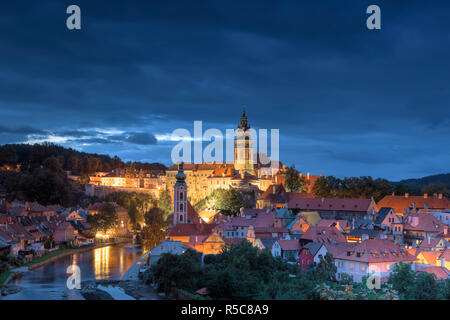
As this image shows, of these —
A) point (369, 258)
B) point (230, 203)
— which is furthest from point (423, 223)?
point (230, 203)

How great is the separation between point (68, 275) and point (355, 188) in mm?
38662

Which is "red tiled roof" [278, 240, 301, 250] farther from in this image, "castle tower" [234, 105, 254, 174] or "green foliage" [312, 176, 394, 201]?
"castle tower" [234, 105, 254, 174]

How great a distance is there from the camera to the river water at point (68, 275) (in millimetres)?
28769

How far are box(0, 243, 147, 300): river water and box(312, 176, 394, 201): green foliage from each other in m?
24.4

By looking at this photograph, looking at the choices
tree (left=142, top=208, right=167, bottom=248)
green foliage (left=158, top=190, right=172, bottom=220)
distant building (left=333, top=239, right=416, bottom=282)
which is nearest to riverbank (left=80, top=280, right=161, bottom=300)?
distant building (left=333, top=239, right=416, bottom=282)

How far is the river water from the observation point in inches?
1133

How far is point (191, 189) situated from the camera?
82562 millimetres

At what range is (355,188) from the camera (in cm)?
6219

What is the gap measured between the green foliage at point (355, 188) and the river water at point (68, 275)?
2442 centimetres

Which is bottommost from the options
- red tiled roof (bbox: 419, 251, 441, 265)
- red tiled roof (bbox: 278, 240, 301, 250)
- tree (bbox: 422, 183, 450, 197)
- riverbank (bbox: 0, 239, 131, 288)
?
riverbank (bbox: 0, 239, 131, 288)

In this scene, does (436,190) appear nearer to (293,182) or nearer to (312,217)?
(293,182)

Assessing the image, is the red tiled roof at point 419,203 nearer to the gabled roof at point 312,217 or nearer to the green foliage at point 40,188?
the gabled roof at point 312,217

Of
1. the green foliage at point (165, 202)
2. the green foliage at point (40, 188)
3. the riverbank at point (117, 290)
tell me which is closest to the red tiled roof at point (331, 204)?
the green foliage at point (165, 202)
